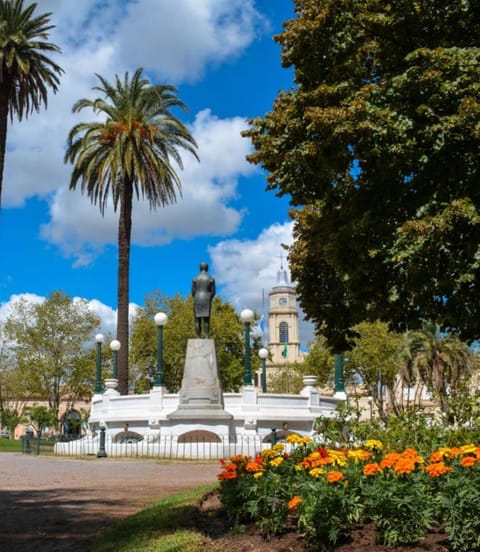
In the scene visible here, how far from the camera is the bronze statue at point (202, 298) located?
76.3 feet

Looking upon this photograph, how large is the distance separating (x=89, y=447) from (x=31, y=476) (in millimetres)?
9798

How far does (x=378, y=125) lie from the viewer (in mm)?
9305

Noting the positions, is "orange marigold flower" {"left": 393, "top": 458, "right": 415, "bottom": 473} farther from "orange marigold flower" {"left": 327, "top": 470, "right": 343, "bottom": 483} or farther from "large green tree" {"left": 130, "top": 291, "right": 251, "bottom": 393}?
"large green tree" {"left": 130, "top": 291, "right": 251, "bottom": 393}

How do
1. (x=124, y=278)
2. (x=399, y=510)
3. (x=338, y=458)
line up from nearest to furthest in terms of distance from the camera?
1. (x=399, y=510)
2. (x=338, y=458)
3. (x=124, y=278)

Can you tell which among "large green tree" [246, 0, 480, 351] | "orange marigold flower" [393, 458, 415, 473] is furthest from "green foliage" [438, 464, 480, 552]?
"large green tree" [246, 0, 480, 351]

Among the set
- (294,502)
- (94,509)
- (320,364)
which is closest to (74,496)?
(94,509)

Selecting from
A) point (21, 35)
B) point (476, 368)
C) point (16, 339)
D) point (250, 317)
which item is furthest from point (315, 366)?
point (21, 35)

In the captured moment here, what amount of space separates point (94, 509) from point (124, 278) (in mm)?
22129

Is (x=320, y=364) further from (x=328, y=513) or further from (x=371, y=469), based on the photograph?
(x=328, y=513)

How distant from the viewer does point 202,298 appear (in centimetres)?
2331

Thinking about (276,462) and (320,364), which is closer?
(276,462)

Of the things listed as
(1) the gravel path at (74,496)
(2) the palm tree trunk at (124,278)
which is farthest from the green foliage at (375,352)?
(1) the gravel path at (74,496)

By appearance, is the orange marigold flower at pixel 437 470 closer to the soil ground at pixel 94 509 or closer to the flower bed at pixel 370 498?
the flower bed at pixel 370 498

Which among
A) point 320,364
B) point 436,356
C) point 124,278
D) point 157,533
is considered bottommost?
point 157,533
